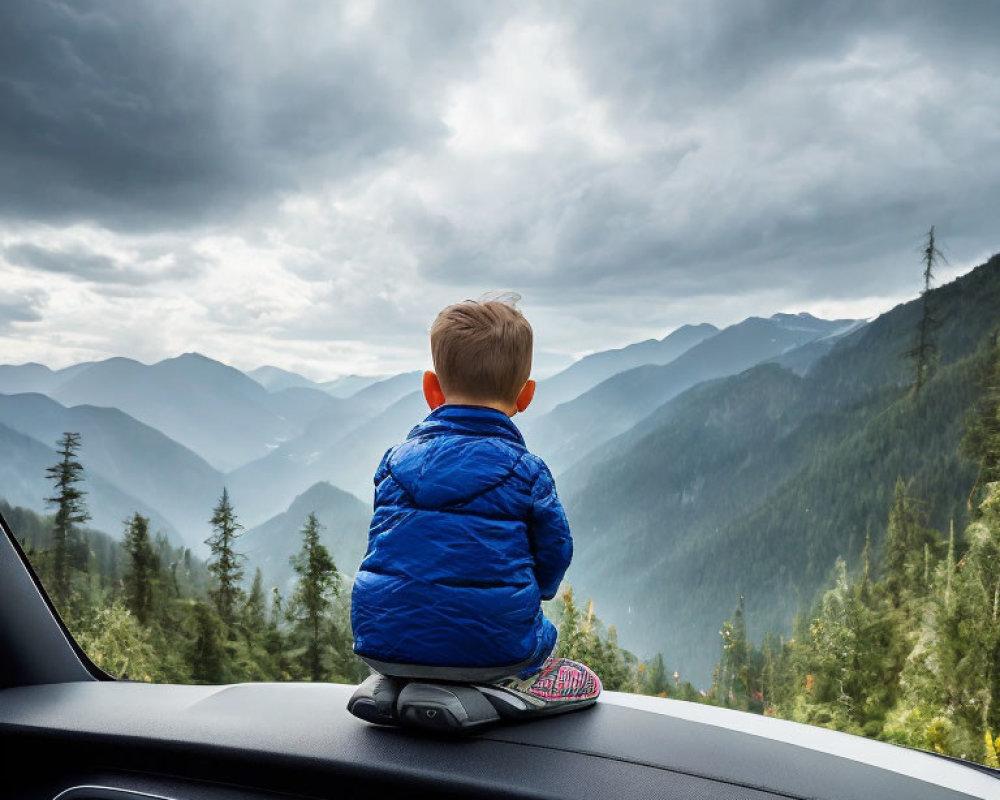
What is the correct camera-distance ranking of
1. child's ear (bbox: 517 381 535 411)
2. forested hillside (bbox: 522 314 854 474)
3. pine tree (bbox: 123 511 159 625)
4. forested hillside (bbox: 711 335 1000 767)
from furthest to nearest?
forested hillside (bbox: 522 314 854 474) < pine tree (bbox: 123 511 159 625) < forested hillside (bbox: 711 335 1000 767) < child's ear (bbox: 517 381 535 411)

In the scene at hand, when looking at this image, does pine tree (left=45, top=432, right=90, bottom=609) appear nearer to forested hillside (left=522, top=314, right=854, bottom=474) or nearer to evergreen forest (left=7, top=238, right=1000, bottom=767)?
Answer: evergreen forest (left=7, top=238, right=1000, bottom=767)

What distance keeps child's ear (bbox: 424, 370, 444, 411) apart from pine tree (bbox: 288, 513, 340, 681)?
109 centimetres

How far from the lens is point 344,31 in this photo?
205 cm

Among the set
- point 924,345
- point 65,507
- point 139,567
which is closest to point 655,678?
point 924,345

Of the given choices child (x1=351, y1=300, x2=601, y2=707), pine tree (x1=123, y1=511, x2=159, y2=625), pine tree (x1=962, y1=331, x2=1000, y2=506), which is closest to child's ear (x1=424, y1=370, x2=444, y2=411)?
child (x1=351, y1=300, x2=601, y2=707)

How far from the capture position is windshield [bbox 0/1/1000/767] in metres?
2.01

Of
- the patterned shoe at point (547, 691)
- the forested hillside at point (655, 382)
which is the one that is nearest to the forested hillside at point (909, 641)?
the forested hillside at point (655, 382)

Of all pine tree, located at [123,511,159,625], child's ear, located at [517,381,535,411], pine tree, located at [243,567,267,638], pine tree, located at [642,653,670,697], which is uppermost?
child's ear, located at [517,381,535,411]

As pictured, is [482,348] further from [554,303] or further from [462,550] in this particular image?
[554,303]

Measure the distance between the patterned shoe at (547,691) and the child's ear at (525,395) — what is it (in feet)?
1.44

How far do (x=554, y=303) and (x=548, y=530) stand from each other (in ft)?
3.84

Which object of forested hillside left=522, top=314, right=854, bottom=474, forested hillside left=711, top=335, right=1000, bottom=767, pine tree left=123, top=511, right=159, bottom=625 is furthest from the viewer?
forested hillside left=522, top=314, right=854, bottom=474

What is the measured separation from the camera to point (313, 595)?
2307 mm

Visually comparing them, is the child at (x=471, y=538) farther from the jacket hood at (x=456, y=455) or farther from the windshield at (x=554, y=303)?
the windshield at (x=554, y=303)
